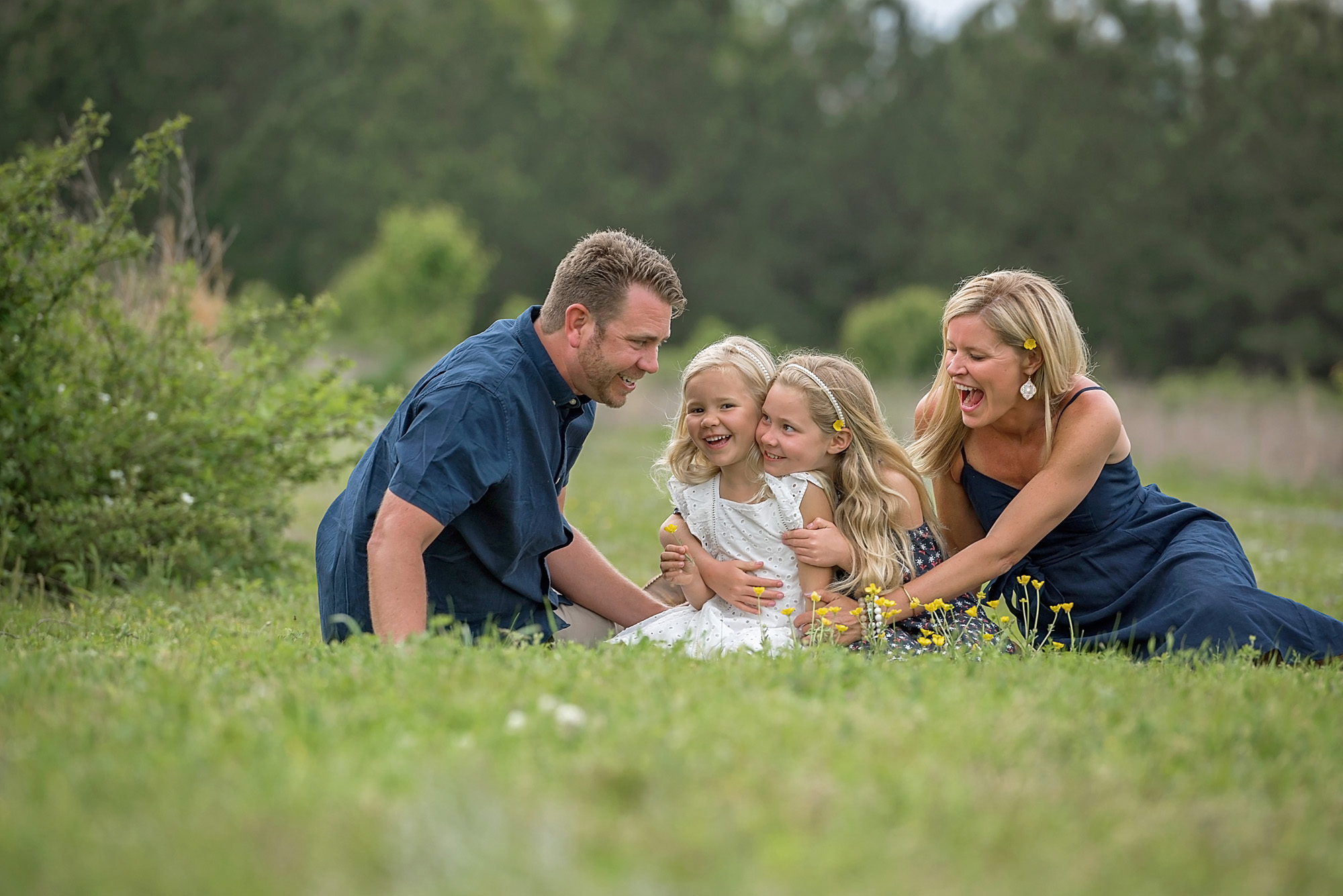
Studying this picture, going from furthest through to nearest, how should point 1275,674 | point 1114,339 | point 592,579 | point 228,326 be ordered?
point 1114,339, point 228,326, point 592,579, point 1275,674

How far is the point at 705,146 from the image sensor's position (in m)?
47.1

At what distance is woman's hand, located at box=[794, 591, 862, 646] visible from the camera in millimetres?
4949

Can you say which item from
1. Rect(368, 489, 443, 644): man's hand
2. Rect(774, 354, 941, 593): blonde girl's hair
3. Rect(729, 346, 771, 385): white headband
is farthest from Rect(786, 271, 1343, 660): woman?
Rect(368, 489, 443, 644): man's hand

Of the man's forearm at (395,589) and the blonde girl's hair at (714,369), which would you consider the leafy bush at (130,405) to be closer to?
the blonde girl's hair at (714,369)

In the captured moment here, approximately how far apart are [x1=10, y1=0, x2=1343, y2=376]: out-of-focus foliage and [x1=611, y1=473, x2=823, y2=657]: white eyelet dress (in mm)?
35168

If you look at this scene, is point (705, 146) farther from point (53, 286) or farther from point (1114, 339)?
point (53, 286)

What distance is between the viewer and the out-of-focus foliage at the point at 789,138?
3909cm

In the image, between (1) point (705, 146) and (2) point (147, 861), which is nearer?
(2) point (147, 861)

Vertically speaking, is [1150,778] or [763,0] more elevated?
[763,0]

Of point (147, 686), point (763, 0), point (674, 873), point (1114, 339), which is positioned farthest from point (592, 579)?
point (763, 0)

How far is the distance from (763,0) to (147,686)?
54324mm

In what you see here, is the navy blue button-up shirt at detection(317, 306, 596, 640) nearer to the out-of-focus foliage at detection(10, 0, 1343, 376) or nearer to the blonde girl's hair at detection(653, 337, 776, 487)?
the blonde girl's hair at detection(653, 337, 776, 487)

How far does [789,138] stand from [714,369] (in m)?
45.1

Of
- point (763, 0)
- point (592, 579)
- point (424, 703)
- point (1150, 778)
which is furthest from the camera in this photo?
point (763, 0)
